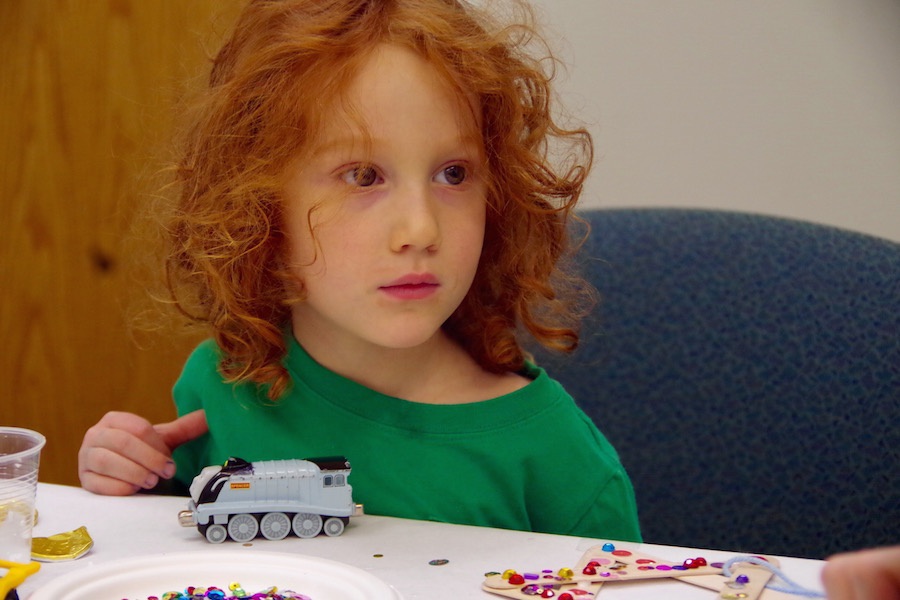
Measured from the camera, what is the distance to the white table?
62 centimetres

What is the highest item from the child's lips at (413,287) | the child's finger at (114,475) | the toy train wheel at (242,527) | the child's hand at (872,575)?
the child's hand at (872,575)

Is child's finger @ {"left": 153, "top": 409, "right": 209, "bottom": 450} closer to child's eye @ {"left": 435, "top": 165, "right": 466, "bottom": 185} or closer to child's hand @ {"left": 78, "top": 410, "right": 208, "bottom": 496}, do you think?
child's hand @ {"left": 78, "top": 410, "right": 208, "bottom": 496}

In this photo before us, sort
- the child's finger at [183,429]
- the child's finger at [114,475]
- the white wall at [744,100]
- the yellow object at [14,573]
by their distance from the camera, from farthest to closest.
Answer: the white wall at [744,100] → the child's finger at [183,429] → the child's finger at [114,475] → the yellow object at [14,573]

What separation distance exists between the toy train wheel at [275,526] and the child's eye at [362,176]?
0.25 metres

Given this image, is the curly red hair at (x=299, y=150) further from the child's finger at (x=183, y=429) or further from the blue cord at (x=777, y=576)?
the blue cord at (x=777, y=576)

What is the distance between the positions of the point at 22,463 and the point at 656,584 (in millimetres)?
406

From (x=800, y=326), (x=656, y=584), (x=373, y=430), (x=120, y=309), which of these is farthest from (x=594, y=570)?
(x=120, y=309)

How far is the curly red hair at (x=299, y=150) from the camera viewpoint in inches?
31.0

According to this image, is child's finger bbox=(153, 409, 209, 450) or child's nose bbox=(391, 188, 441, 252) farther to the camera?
child's finger bbox=(153, 409, 209, 450)

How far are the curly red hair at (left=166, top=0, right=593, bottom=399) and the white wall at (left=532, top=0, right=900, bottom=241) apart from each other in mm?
654

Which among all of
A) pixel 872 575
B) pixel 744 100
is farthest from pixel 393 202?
pixel 744 100

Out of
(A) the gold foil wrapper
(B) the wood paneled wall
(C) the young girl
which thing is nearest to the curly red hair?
(C) the young girl

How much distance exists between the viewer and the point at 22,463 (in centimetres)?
64

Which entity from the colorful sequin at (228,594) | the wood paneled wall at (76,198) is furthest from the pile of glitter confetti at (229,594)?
the wood paneled wall at (76,198)
